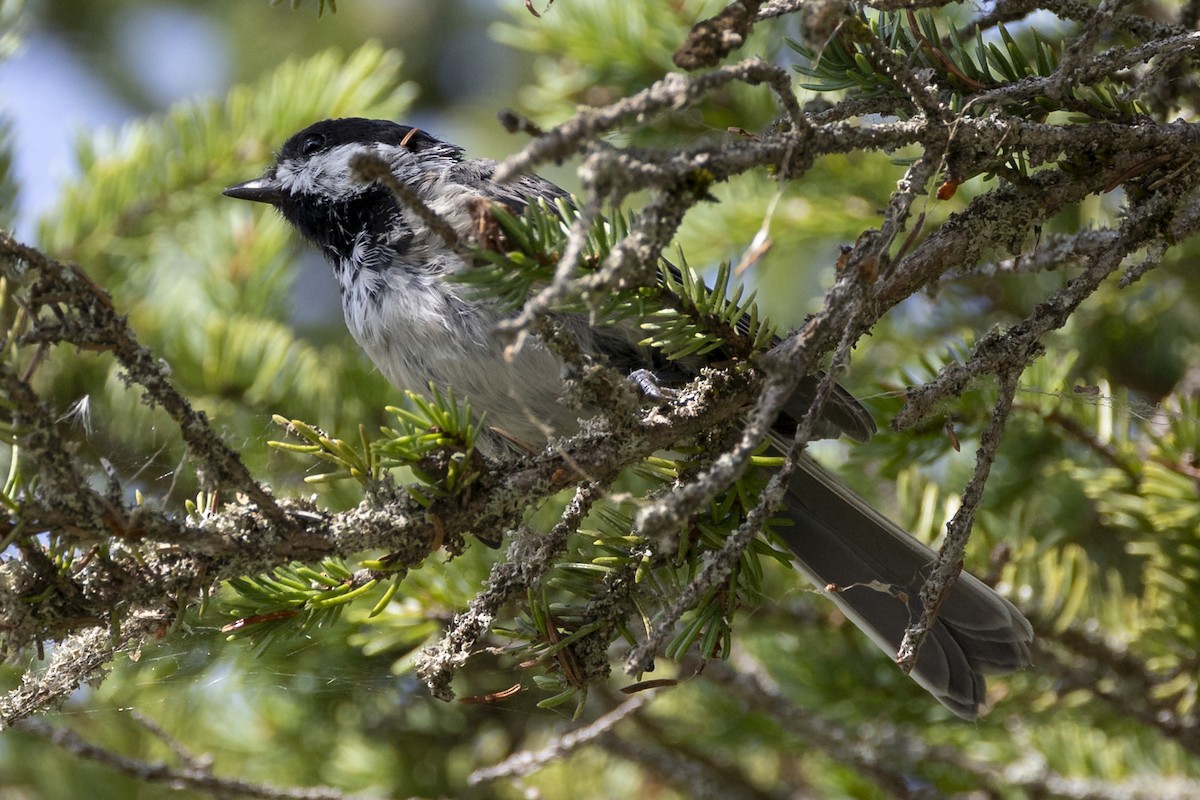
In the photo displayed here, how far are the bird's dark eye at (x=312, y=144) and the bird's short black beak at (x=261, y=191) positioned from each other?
106 mm

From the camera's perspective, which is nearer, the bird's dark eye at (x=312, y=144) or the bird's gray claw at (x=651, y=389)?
the bird's gray claw at (x=651, y=389)

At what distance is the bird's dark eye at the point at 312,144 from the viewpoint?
267 cm

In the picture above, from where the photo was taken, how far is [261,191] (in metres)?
2.64

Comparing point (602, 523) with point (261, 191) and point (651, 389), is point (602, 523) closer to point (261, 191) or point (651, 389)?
point (651, 389)

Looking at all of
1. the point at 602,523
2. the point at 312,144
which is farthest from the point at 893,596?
the point at 312,144

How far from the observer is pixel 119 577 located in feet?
3.64

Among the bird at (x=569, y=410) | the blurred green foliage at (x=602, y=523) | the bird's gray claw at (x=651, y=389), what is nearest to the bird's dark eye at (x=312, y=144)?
the blurred green foliage at (x=602, y=523)

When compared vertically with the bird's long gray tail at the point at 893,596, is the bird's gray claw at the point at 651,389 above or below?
above

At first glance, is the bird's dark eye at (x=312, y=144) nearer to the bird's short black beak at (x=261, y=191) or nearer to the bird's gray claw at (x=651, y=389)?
the bird's short black beak at (x=261, y=191)

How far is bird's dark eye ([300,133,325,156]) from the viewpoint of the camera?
8.75ft

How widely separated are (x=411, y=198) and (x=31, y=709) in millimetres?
692

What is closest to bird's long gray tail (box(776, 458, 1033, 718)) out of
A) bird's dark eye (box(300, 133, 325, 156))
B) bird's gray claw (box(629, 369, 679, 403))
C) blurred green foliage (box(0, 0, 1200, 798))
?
blurred green foliage (box(0, 0, 1200, 798))

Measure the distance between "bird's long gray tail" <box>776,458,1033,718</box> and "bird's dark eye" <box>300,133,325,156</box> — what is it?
4.70 feet

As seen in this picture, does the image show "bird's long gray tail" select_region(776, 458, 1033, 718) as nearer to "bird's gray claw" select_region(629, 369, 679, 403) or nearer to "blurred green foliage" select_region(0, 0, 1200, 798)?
"blurred green foliage" select_region(0, 0, 1200, 798)
